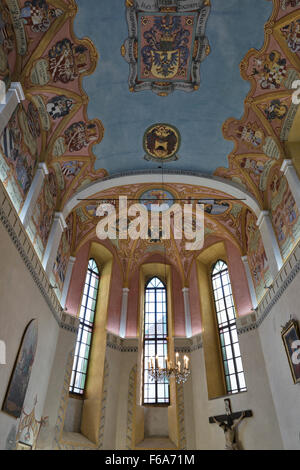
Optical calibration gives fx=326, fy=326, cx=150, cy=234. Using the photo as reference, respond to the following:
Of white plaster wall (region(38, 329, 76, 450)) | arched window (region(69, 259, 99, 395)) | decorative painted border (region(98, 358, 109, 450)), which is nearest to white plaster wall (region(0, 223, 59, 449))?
white plaster wall (region(38, 329, 76, 450))

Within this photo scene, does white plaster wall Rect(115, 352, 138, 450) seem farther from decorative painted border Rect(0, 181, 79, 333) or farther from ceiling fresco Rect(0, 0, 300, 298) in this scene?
ceiling fresco Rect(0, 0, 300, 298)

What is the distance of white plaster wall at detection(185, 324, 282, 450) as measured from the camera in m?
9.63

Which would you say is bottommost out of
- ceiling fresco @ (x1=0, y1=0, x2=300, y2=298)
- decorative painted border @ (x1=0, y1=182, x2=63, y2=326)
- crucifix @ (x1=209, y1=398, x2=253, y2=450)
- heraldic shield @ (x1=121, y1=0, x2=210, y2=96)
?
crucifix @ (x1=209, y1=398, x2=253, y2=450)

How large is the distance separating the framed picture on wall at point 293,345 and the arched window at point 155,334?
5176 mm

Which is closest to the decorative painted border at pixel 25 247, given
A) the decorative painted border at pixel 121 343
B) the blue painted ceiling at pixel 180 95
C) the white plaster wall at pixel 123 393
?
the decorative painted border at pixel 121 343

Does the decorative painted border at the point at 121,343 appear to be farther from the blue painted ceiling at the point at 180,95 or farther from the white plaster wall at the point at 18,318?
the blue painted ceiling at the point at 180,95

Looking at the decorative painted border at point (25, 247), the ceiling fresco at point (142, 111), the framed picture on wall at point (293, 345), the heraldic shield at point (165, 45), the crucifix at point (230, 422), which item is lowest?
the crucifix at point (230, 422)

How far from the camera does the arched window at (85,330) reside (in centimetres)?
1202

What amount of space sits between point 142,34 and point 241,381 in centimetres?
1131

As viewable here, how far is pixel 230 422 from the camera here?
10500 mm

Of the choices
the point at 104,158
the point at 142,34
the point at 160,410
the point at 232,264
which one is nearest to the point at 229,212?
the point at 232,264

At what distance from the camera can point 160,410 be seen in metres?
12.4

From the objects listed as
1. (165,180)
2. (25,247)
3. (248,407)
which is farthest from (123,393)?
(165,180)

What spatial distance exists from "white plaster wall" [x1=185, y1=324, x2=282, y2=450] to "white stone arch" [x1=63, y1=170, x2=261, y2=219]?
4.88 meters
